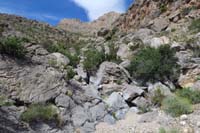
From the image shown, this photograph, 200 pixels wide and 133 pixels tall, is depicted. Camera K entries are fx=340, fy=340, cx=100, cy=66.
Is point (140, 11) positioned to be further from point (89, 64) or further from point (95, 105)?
point (95, 105)

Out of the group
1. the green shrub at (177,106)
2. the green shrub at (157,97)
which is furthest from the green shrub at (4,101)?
the green shrub at (157,97)

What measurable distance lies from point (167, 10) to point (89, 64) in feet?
41.8

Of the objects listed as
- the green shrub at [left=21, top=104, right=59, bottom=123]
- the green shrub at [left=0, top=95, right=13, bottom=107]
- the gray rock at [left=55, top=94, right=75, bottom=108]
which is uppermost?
the green shrub at [left=0, top=95, right=13, bottom=107]

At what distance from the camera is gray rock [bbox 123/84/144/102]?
12.4 m

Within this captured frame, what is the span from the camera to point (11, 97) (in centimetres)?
1034

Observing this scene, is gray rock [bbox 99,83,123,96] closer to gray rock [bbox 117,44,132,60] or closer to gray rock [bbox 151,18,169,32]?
gray rock [bbox 117,44,132,60]

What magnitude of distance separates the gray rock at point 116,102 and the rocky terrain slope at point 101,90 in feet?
0.12

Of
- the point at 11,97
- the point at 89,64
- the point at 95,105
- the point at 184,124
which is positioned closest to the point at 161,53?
the point at 89,64

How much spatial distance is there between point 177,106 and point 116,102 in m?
2.22

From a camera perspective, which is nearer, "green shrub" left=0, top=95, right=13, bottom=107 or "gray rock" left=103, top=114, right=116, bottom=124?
"green shrub" left=0, top=95, right=13, bottom=107

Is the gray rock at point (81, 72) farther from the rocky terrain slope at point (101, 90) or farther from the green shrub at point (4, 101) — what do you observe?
the green shrub at point (4, 101)

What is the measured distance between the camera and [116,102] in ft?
39.0

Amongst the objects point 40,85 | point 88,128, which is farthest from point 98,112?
point 40,85

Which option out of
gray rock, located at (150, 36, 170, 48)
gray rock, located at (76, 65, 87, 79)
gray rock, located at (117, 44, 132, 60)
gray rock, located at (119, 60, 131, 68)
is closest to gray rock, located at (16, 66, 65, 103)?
gray rock, located at (76, 65, 87, 79)
